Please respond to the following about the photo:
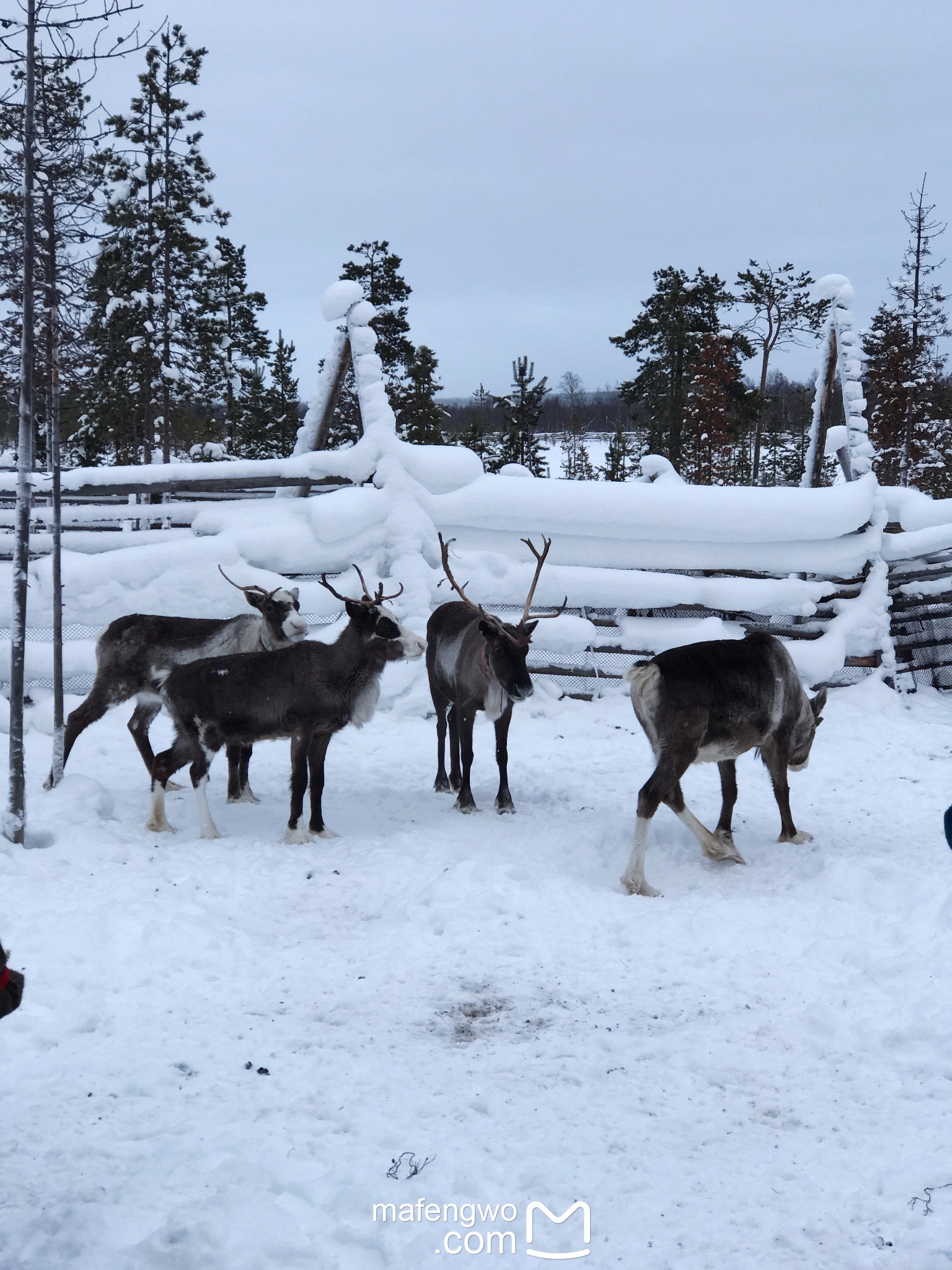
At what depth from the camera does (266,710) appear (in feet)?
20.4

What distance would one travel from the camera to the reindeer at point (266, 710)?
6.17m

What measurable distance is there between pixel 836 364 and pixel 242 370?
24169mm

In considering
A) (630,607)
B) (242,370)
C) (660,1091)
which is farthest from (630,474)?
(660,1091)

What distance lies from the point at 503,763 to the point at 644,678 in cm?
165

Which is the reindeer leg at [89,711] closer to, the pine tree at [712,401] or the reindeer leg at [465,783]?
the reindeer leg at [465,783]

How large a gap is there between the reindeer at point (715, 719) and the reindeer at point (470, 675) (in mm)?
992

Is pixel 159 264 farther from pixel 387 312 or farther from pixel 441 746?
pixel 441 746

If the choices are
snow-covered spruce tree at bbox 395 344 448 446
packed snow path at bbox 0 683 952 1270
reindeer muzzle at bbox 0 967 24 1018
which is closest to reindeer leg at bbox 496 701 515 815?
packed snow path at bbox 0 683 952 1270

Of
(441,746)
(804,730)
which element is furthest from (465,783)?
(804,730)

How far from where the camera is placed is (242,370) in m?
32.2

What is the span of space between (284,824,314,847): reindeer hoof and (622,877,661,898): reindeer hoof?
2069 millimetres

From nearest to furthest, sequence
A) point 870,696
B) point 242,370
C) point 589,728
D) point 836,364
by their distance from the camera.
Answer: point 589,728 < point 870,696 < point 836,364 < point 242,370

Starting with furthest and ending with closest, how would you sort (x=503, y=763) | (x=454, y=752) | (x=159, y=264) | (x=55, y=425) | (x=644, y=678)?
1. (x=159, y=264)
2. (x=454, y=752)
3. (x=503, y=763)
4. (x=55, y=425)
5. (x=644, y=678)

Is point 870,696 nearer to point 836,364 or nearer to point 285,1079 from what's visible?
point 836,364
